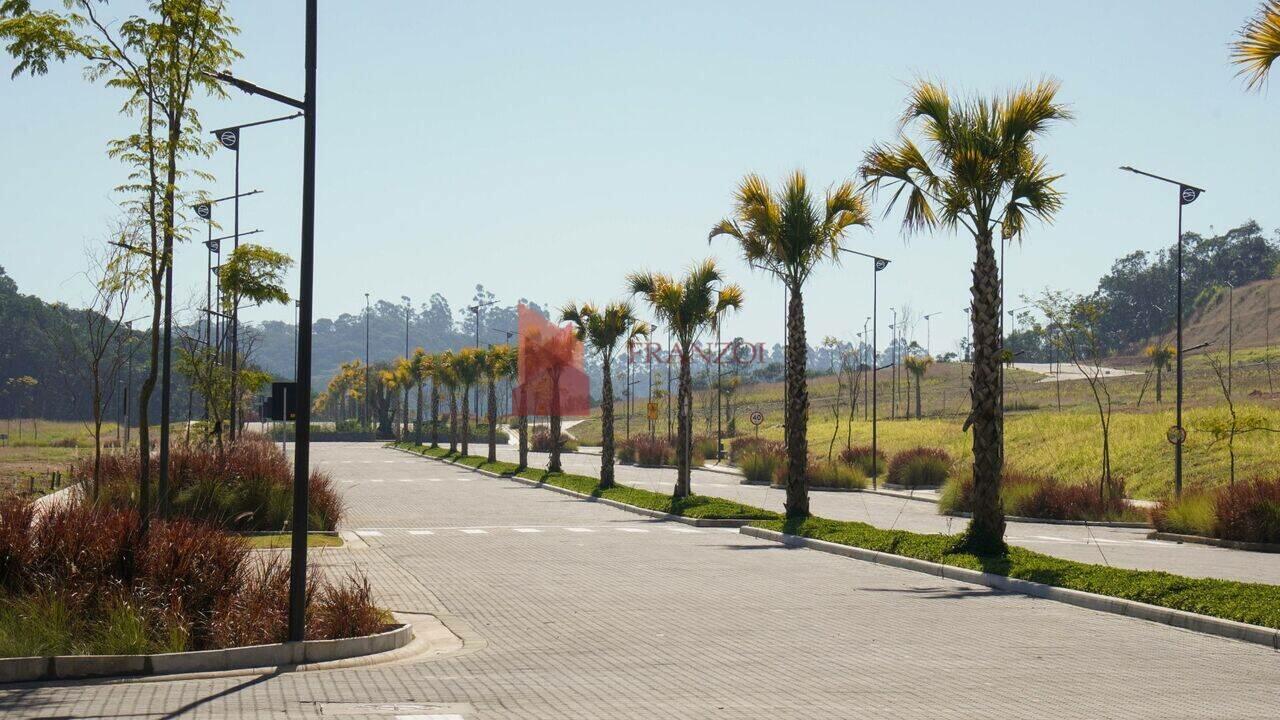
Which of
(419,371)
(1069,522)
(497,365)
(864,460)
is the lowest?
(1069,522)

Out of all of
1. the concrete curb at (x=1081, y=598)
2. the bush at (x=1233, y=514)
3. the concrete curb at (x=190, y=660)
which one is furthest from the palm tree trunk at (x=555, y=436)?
the concrete curb at (x=190, y=660)

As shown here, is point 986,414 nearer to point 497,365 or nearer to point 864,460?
point 864,460

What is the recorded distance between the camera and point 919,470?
49438 mm

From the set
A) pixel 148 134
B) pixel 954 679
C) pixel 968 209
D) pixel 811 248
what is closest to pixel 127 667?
pixel 954 679

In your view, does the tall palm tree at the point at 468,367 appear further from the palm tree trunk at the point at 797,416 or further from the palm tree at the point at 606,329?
the palm tree trunk at the point at 797,416

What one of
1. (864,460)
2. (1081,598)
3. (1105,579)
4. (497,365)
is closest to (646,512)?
(1105,579)

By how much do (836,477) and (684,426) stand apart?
13.3 m

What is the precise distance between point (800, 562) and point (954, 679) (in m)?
10.4

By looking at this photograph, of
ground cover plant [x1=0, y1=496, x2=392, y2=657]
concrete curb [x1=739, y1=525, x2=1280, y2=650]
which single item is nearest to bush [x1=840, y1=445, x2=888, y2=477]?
concrete curb [x1=739, y1=525, x2=1280, y2=650]

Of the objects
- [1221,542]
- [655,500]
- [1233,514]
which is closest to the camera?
[1233,514]

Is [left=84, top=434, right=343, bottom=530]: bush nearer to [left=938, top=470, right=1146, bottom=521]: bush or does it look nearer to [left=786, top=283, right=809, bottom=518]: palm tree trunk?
[left=786, top=283, right=809, bottom=518]: palm tree trunk

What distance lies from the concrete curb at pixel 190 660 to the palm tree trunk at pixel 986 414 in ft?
36.3

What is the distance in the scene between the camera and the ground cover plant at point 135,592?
34.6 ft

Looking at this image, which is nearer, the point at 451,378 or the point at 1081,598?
the point at 1081,598
